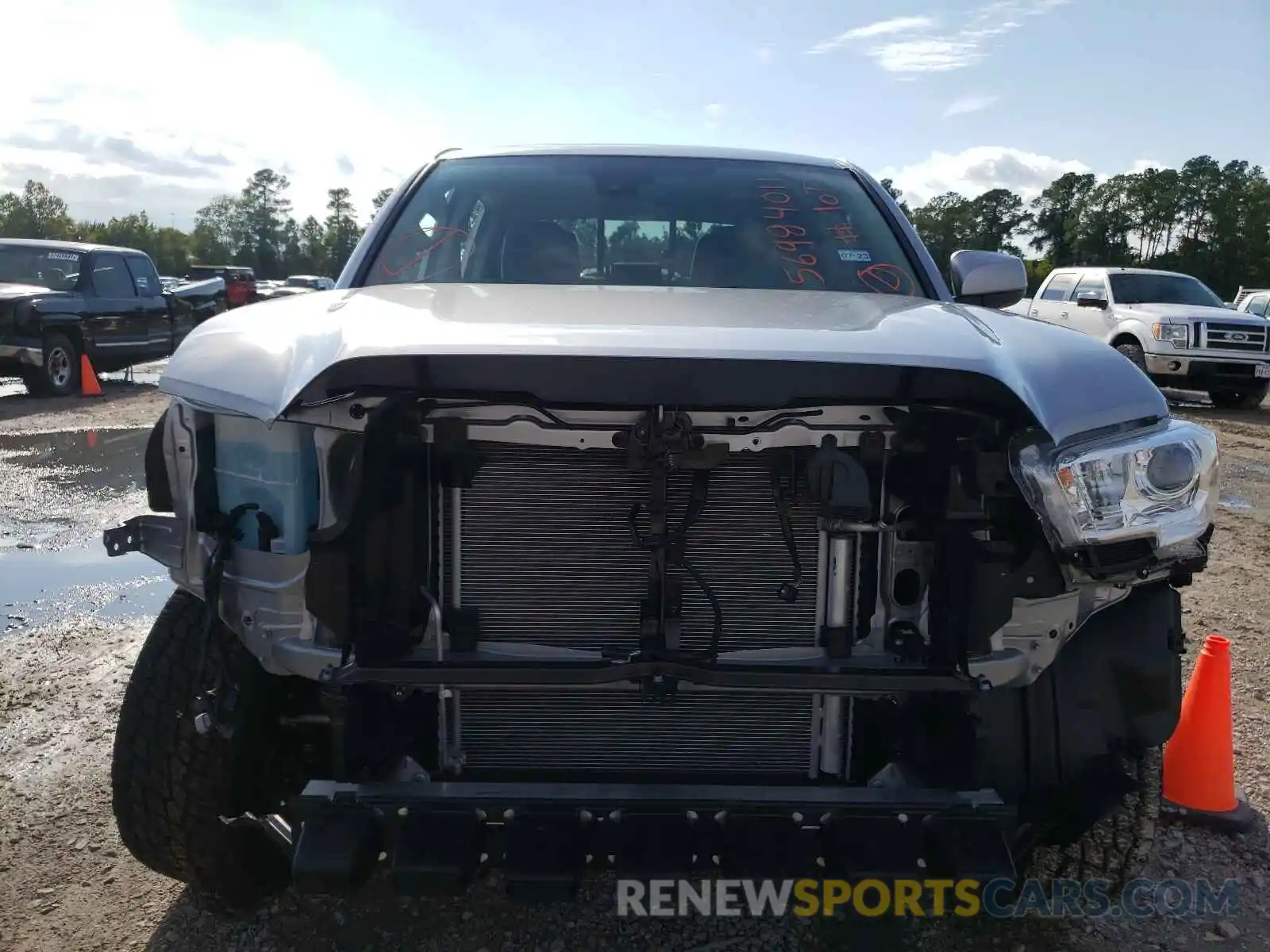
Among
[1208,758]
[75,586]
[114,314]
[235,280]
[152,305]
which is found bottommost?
[75,586]

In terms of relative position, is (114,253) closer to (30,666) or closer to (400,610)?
(30,666)

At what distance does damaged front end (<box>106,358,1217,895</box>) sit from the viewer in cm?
188

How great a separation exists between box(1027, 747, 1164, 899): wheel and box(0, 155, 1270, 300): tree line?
149ft

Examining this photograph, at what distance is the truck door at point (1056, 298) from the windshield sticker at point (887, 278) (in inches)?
512

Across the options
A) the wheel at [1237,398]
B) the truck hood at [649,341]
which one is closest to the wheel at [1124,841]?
the truck hood at [649,341]

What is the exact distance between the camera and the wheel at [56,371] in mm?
11508

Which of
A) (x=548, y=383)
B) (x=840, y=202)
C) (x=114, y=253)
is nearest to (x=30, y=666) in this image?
(x=548, y=383)

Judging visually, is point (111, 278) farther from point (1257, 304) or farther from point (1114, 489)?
point (1257, 304)

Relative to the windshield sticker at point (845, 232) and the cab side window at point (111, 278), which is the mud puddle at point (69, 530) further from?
the cab side window at point (111, 278)

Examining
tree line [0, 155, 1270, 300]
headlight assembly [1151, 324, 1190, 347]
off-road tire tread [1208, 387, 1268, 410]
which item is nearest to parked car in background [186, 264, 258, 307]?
tree line [0, 155, 1270, 300]

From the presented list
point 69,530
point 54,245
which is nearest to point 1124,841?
point 69,530

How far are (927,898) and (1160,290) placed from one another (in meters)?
14.6

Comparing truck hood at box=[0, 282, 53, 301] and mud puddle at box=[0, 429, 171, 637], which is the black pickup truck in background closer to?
truck hood at box=[0, 282, 53, 301]

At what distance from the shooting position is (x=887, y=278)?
3018mm
